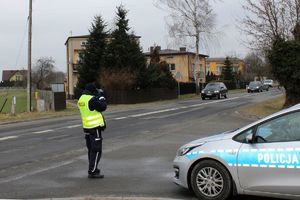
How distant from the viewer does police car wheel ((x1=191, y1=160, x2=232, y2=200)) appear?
23.2 feet

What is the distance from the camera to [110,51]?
49.1 m

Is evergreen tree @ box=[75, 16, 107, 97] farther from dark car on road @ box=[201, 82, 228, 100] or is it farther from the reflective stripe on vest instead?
the reflective stripe on vest

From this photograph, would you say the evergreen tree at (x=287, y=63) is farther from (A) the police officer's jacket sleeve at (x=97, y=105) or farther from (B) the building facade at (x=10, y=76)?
(B) the building facade at (x=10, y=76)

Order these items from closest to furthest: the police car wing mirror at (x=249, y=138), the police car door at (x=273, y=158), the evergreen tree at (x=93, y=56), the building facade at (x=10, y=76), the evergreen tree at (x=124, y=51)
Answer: the police car door at (x=273, y=158) < the police car wing mirror at (x=249, y=138) < the evergreen tree at (x=124, y=51) < the evergreen tree at (x=93, y=56) < the building facade at (x=10, y=76)

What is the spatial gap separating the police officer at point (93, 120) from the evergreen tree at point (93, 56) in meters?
40.7

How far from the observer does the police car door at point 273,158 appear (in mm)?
6617

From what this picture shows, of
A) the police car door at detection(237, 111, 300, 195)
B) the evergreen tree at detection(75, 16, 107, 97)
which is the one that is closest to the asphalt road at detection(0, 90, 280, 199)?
the police car door at detection(237, 111, 300, 195)

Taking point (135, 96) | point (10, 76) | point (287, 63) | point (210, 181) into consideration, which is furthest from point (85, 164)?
point (10, 76)

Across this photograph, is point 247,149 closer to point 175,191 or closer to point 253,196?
point 253,196

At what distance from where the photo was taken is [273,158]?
6.71 m

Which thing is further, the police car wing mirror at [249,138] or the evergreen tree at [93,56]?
the evergreen tree at [93,56]

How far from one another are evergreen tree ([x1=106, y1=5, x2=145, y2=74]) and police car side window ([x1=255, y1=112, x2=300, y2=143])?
1593 inches

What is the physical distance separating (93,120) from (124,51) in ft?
130

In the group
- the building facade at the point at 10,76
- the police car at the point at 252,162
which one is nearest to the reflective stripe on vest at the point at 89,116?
the police car at the point at 252,162
